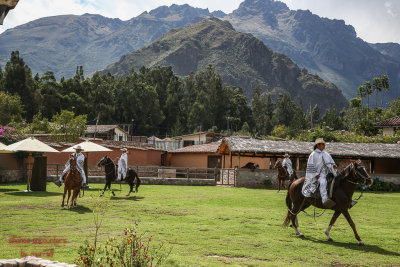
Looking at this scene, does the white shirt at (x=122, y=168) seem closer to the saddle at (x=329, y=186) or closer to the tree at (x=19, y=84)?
the saddle at (x=329, y=186)

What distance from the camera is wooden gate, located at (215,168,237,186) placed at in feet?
107

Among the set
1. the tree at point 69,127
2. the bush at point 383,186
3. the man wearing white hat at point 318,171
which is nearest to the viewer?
the man wearing white hat at point 318,171

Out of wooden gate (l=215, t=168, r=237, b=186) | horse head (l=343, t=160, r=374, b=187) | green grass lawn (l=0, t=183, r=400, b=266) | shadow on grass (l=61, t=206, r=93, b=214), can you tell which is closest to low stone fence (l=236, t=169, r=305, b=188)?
wooden gate (l=215, t=168, r=237, b=186)

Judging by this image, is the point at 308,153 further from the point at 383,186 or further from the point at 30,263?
the point at 30,263

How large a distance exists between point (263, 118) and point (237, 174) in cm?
8658

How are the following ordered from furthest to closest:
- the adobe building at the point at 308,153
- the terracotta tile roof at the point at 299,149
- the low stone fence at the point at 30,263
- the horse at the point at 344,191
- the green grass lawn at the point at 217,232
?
the terracotta tile roof at the point at 299,149 < the adobe building at the point at 308,153 < the horse at the point at 344,191 < the green grass lawn at the point at 217,232 < the low stone fence at the point at 30,263

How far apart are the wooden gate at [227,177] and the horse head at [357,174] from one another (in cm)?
2134

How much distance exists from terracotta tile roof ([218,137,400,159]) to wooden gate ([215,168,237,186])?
1680mm

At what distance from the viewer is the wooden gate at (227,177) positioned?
32.5 m

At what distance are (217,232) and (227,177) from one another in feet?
73.2

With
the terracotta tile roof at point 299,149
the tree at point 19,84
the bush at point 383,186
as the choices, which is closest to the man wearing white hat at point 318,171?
the terracotta tile roof at point 299,149

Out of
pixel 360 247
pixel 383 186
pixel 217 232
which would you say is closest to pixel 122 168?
pixel 217 232

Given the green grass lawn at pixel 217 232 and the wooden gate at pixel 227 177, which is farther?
the wooden gate at pixel 227 177

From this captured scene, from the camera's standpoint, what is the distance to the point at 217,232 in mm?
10875
